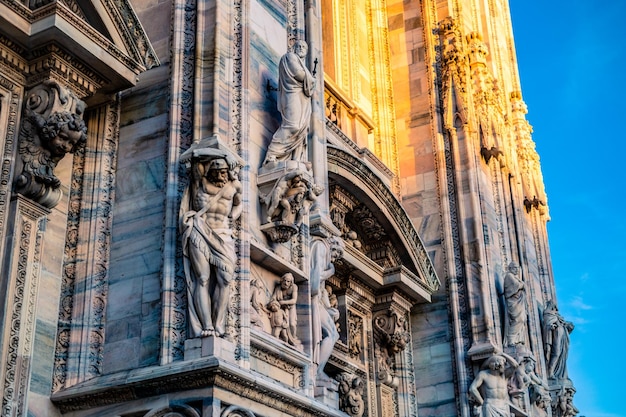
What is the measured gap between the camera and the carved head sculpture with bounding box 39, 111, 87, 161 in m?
10.5

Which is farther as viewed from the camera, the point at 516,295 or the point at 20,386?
the point at 516,295

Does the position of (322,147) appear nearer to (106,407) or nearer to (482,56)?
(106,407)

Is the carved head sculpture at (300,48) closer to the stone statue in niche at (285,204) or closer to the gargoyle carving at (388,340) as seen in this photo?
the stone statue in niche at (285,204)

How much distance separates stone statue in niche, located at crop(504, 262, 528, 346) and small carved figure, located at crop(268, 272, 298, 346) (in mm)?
7760

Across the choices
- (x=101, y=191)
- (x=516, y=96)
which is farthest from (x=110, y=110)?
(x=516, y=96)

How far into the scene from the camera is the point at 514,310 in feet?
61.1

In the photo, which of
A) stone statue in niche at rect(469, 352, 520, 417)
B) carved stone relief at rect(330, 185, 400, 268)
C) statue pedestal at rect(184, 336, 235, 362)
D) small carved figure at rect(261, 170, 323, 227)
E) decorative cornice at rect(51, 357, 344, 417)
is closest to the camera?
decorative cornice at rect(51, 357, 344, 417)

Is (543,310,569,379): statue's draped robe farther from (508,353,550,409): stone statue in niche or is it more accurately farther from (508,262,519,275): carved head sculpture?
(508,262,519,275): carved head sculpture

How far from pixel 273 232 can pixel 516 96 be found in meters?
13.5

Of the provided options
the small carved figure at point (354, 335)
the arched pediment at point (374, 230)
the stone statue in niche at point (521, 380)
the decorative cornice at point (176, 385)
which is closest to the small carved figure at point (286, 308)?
the decorative cornice at point (176, 385)

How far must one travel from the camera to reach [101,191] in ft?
37.1

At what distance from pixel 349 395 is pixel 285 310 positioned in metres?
4.89

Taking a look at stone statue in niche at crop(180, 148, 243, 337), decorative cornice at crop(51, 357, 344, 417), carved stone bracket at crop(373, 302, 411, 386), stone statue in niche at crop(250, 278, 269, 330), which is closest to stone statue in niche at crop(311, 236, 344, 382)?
stone statue in niche at crop(250, 278, 269, 330)

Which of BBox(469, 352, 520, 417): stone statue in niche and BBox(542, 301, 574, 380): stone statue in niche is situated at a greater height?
BBox(542, 301, 574, 380): stone statue in niche
